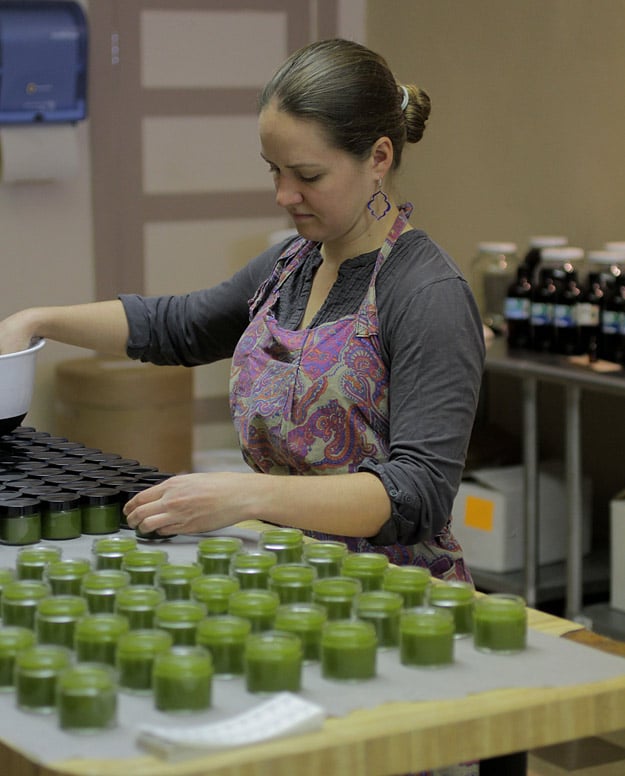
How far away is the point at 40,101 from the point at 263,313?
2.62m

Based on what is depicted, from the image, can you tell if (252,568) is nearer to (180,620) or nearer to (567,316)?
(180,620)

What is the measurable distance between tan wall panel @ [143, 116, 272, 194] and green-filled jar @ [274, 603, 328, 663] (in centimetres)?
375

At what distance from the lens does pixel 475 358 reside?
2043 mm

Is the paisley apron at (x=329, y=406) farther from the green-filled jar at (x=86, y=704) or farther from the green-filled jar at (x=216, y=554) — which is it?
the green-filled jar at (x=86, y=704)

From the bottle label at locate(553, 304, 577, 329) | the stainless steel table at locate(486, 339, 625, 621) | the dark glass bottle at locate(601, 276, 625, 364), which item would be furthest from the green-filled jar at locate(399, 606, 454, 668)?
the bottle label at locate(553, 304, 577, 329)

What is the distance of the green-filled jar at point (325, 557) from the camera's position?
67.7 inches

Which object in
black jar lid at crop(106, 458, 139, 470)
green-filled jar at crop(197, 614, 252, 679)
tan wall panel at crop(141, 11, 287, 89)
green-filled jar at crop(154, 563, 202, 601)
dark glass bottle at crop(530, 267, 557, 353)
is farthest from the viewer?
tan wall panel at crop(141, 11, 287, 89)

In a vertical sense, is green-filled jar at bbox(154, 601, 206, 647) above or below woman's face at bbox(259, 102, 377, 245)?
below

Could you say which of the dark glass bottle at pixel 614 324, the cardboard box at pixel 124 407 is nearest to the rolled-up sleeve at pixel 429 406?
the dark glass bottle at pixel 614 324

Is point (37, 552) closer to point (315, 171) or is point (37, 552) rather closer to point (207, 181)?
point (315, 171)

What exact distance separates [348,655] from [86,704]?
29cm

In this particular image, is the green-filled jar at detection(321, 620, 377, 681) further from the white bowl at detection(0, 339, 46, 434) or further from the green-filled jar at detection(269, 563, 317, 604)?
the white bowl at detection(0, 339, 46, 434)

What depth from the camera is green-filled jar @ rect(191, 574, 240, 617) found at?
62.1 inches

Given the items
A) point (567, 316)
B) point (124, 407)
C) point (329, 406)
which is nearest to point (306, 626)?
point (329, 406)
